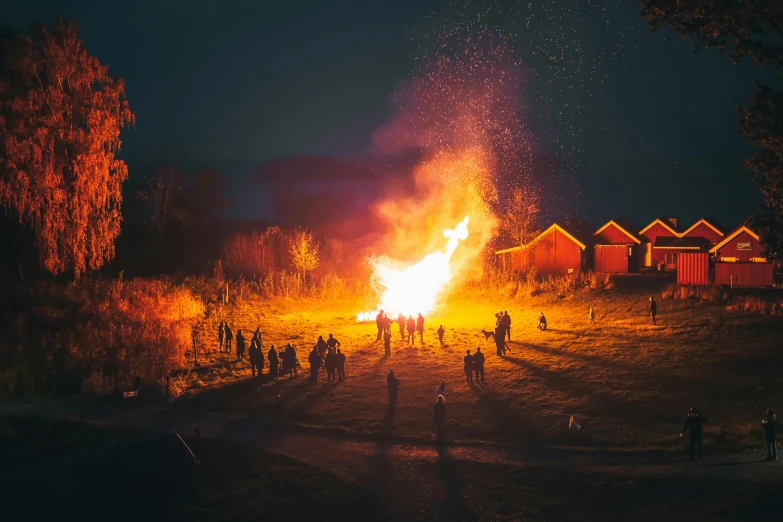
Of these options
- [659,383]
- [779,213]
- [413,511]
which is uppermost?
[779,213]

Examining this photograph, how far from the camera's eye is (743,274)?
45.2 meters

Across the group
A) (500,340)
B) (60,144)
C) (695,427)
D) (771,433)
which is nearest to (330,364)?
(500,340)

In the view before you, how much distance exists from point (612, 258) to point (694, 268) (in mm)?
15169

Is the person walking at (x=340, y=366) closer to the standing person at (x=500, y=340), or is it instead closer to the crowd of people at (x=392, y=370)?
the crowd of people at (x=392, y=370)

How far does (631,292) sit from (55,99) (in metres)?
37.1

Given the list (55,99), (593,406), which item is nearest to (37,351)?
(55,99)

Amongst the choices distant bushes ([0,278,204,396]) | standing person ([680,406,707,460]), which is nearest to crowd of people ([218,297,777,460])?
standing person ([680,406,707,460])

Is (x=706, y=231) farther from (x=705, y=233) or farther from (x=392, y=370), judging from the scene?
(x=392, y=370)

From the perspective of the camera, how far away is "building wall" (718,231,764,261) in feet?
165

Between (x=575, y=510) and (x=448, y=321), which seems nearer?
(x=575, y=510)

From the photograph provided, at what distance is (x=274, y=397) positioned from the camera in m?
21.3

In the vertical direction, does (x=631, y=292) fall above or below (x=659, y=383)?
above

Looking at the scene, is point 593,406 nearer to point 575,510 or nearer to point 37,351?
point 575,510

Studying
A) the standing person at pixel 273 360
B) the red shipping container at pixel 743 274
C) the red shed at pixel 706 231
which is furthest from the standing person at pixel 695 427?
the red shed at pixel 706 231
